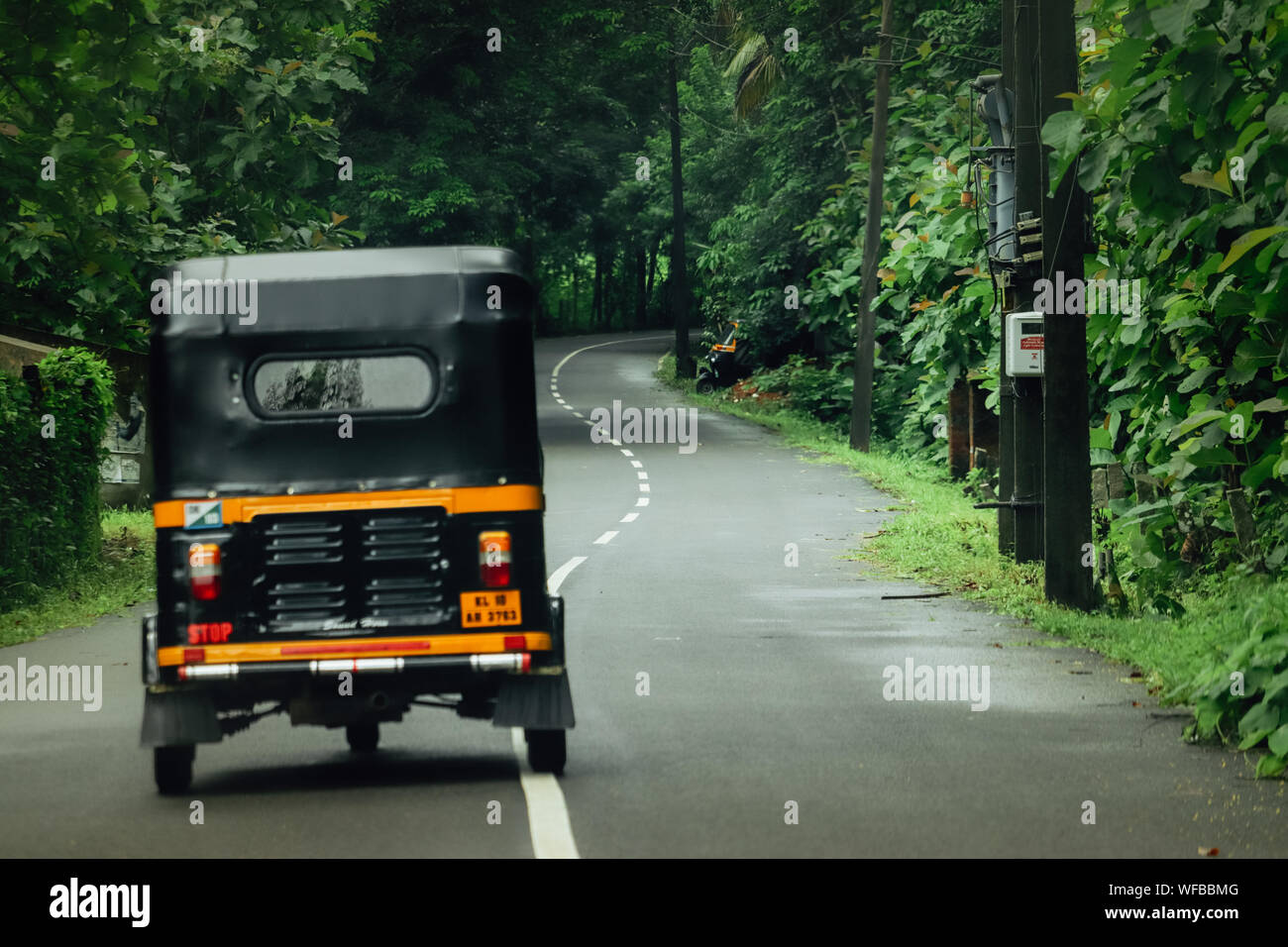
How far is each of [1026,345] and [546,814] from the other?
27.7ft

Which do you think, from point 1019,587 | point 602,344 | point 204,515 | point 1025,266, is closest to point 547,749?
point 204,515

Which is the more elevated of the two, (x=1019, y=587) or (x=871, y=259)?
(x=871, y=259)

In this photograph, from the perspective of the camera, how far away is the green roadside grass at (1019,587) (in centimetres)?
1109

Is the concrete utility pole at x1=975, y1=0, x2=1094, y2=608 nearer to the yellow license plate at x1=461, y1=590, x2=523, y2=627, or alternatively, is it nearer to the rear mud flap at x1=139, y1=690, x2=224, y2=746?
the yellow license plate at x1=461, y1=590, x2=523, y2=627

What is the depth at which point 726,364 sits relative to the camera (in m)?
49.3

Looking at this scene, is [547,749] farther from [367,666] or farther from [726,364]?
[726,364]

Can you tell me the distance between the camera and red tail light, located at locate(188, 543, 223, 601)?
8391 millimetres

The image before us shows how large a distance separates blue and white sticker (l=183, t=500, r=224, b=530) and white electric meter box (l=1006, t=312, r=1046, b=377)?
27.6 ft

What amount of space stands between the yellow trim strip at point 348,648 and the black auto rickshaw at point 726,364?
40768 mm

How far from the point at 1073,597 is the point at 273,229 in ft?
42.4

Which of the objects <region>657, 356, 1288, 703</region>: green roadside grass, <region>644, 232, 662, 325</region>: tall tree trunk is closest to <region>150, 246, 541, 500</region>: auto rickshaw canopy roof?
<region>657, 356, 1288, 703</region>: green roadside grass

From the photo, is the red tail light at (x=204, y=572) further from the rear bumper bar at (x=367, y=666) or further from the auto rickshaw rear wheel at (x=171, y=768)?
the auto rickshaw rear wheel at (x=171, y=768)

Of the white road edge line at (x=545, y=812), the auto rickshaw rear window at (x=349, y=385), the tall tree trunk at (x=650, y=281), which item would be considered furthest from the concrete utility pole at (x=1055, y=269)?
the tall tree trunk at (x=650, y=281)
